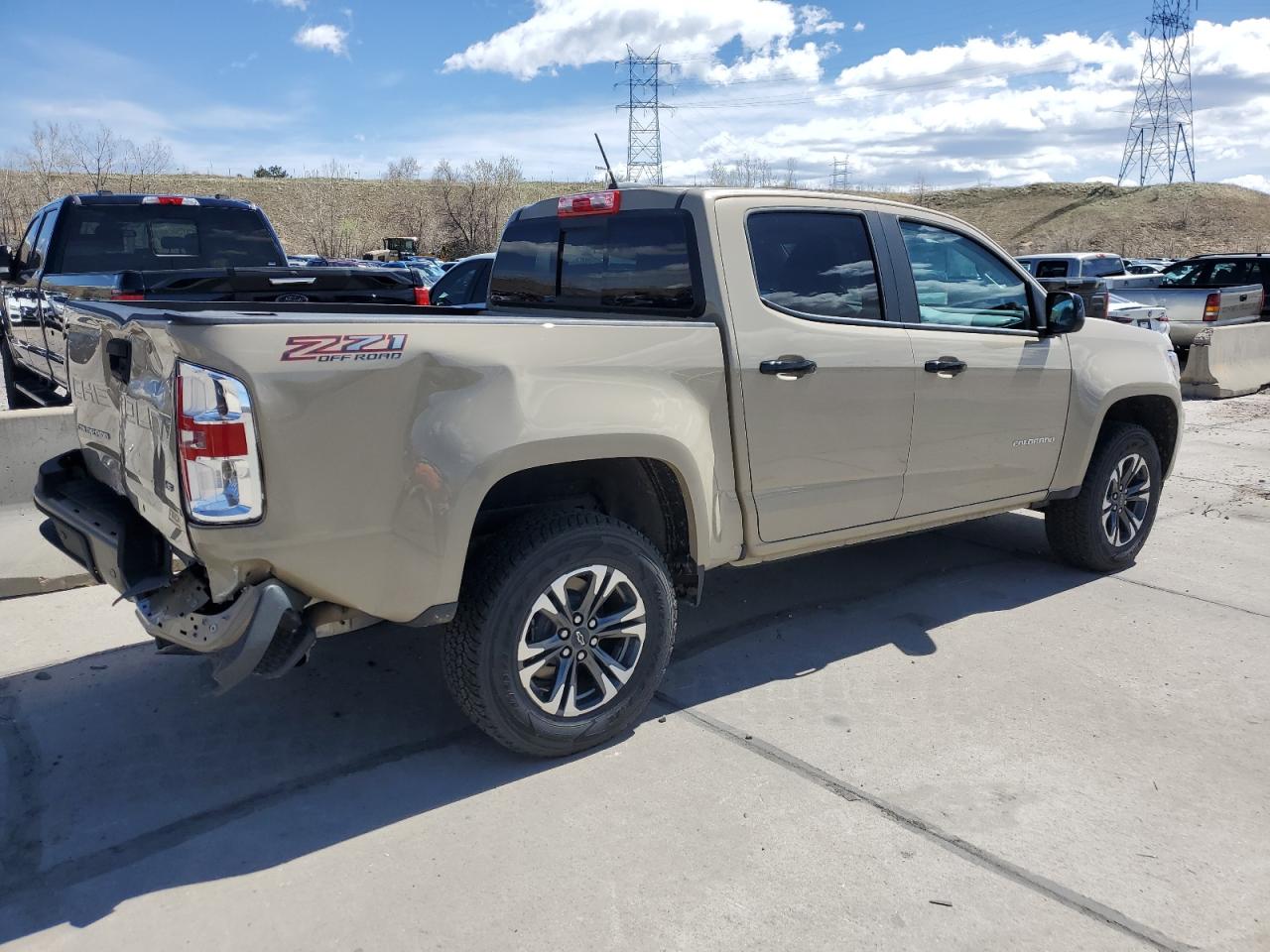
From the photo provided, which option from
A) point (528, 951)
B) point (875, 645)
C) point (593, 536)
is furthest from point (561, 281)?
point (528, 951)

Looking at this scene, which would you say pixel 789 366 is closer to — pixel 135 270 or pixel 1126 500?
pixel 1126 500

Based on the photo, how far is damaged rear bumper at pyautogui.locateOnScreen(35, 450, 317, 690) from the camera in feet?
9.41

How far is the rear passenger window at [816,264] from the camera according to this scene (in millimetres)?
3996

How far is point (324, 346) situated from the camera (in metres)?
2.85

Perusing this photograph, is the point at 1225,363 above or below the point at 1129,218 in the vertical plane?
below

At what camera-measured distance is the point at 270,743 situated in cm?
370

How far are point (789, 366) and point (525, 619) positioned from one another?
4.73 ft

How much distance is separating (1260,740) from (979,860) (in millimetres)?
1523

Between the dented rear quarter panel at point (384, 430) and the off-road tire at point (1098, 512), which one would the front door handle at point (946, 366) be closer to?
the off-road tire at point (1098, 512)

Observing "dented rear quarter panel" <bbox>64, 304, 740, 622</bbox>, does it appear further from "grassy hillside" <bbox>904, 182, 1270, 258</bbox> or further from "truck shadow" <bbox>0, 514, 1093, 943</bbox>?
"grassy hillside" <bbox>904, 182, 1270, 258</bbox>

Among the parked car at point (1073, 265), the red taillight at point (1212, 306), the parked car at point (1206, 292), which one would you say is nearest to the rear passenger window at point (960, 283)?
the parked car at point (1206, 292)

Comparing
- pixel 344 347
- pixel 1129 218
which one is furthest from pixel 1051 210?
pixel 344 347

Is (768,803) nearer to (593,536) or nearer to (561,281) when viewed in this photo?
(593,536)

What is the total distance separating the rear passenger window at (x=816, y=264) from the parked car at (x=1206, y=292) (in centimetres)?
1229
